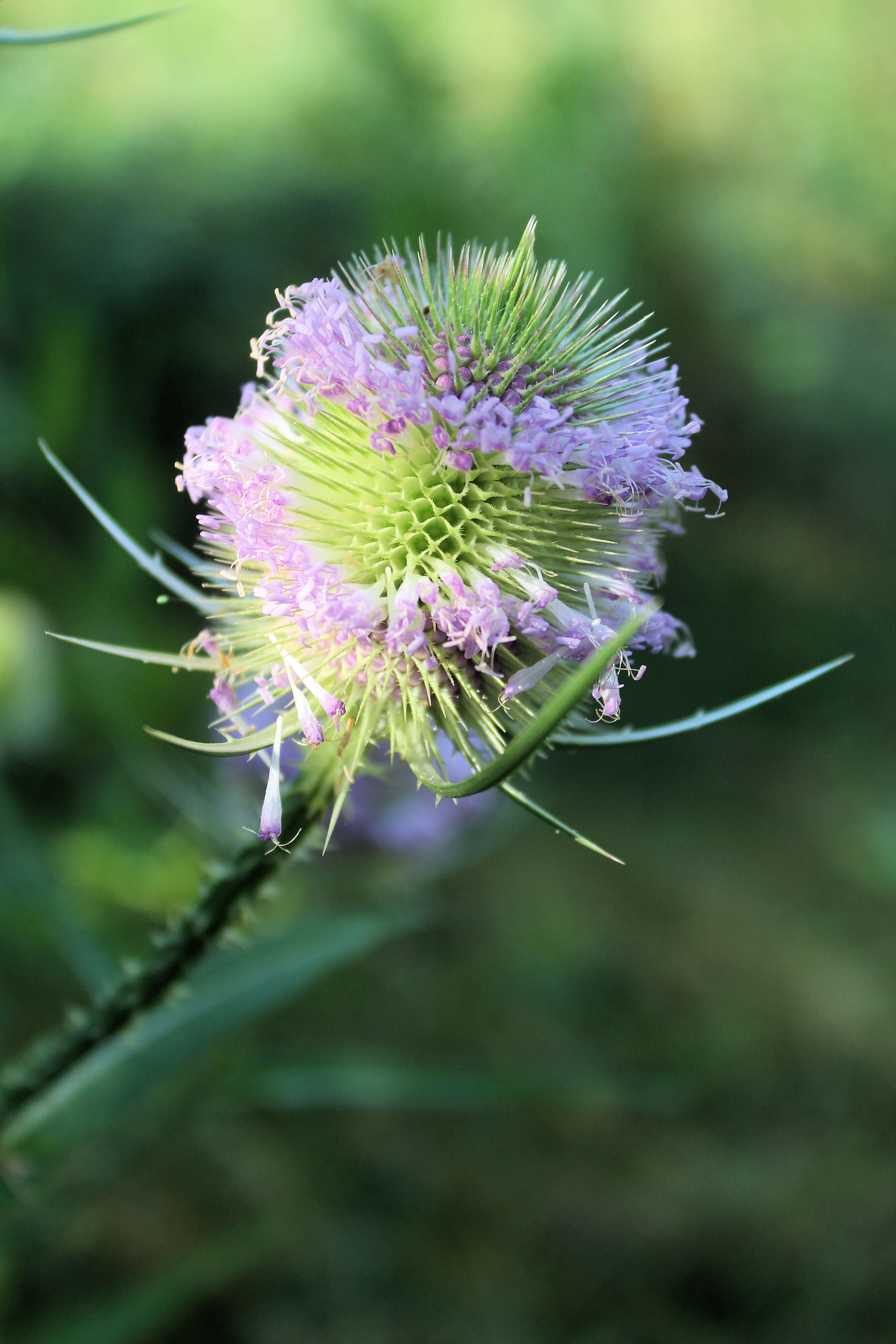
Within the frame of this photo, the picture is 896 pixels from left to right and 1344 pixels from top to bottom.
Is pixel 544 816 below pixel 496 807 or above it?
above

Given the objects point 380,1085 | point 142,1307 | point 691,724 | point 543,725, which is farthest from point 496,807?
point 543,725

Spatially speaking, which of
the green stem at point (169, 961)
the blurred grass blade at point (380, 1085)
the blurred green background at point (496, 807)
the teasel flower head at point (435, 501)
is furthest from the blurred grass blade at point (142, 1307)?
the teasel flower head at point (435, 501)

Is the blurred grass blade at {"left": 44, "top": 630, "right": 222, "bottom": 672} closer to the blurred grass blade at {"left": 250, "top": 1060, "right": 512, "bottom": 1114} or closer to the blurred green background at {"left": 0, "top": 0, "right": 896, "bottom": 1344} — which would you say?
A: the blurred green background at {"left": 0, "top": 0, "right": 896, "bottom": 1344}

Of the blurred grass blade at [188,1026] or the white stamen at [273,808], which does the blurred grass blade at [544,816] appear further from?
the blurred grass blade at [188,1026]

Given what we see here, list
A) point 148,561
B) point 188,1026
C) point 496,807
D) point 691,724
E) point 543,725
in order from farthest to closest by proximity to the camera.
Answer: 1. point 496,807
2. point 188,1026
3. point 148,561
4. point 691,724
5. point 543,725

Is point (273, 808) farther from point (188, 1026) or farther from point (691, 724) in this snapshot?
point (188, 1026)

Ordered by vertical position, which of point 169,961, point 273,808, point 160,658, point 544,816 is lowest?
point 169,961
